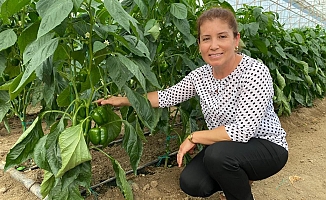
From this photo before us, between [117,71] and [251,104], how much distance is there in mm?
758

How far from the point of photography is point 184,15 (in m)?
2.05

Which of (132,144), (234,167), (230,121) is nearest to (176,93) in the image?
(230,121)

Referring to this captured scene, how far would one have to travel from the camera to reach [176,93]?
7.22 ft

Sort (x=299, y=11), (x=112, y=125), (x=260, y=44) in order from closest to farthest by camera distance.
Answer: (x=112, y=125)
(x=260, y=44)
(x=299, y=11)

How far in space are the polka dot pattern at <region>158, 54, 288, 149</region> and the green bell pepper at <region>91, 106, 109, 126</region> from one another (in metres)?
0.52

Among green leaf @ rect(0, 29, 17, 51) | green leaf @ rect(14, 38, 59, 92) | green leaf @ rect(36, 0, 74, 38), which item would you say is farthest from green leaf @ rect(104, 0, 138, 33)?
green leaf @ rect(0, 29, 17, 51)

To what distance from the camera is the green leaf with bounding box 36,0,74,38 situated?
1.26 m

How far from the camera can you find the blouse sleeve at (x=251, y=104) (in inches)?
71.7

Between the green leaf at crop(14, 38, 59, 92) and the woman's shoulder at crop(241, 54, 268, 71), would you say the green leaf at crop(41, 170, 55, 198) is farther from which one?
the woman's shoulder at crop(241, 54, 268, 71)

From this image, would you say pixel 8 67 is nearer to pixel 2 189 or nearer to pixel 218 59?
pixel 2 189

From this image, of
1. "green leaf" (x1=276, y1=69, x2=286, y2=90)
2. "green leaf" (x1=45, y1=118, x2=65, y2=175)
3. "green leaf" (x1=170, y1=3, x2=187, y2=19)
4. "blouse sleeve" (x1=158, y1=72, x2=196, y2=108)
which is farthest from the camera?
"green leaf" (x1=276, y1=69, x2=286, y2=90)

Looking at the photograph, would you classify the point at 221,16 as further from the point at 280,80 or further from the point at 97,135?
the point at 280,80

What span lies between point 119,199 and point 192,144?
0.68 m

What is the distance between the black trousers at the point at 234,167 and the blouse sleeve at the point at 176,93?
43 centimetres
